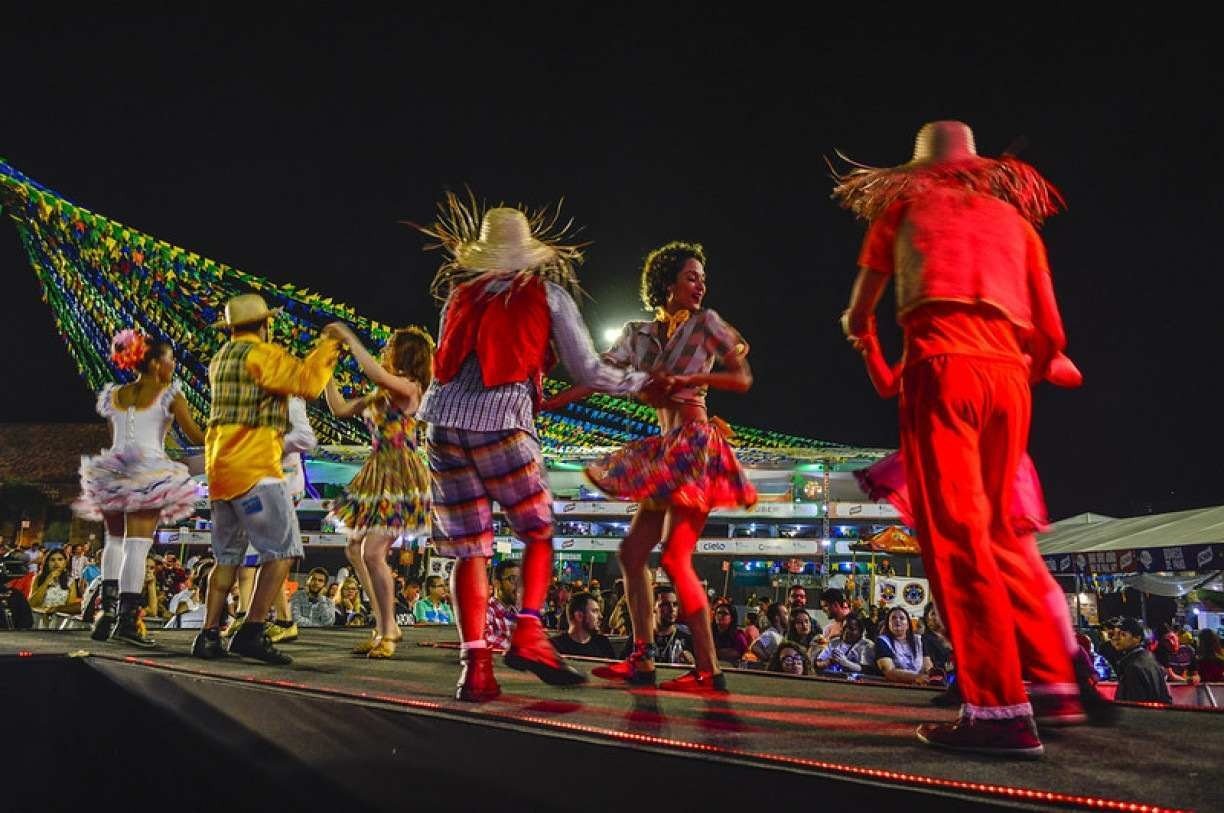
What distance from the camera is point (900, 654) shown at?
7.29 m

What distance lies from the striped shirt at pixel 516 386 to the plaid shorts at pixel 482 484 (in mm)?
49

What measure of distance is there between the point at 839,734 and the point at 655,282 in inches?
88.8

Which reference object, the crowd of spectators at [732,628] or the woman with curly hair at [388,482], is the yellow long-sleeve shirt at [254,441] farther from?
the crowd of spectators at [732,628]

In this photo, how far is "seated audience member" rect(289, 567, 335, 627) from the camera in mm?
10453

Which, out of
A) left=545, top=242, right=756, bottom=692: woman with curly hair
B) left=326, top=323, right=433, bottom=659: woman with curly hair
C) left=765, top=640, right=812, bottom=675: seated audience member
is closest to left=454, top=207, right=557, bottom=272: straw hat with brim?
left=545, top=242, right=756, bottom=692: woman with curly hair

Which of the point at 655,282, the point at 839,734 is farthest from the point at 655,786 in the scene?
the point at 655,282

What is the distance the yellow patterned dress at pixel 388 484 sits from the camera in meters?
5.59

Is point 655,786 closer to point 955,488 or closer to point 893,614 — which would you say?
point 955,488

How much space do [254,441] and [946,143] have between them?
12.2 feet

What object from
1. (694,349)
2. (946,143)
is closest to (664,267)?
(694,349)

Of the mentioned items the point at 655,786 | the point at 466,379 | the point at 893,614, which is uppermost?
the point at 466,379

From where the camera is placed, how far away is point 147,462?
19.1 ft

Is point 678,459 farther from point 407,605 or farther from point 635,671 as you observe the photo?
point 407,605

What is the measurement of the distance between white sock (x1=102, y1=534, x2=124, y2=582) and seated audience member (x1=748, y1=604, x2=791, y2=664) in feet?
16.1
